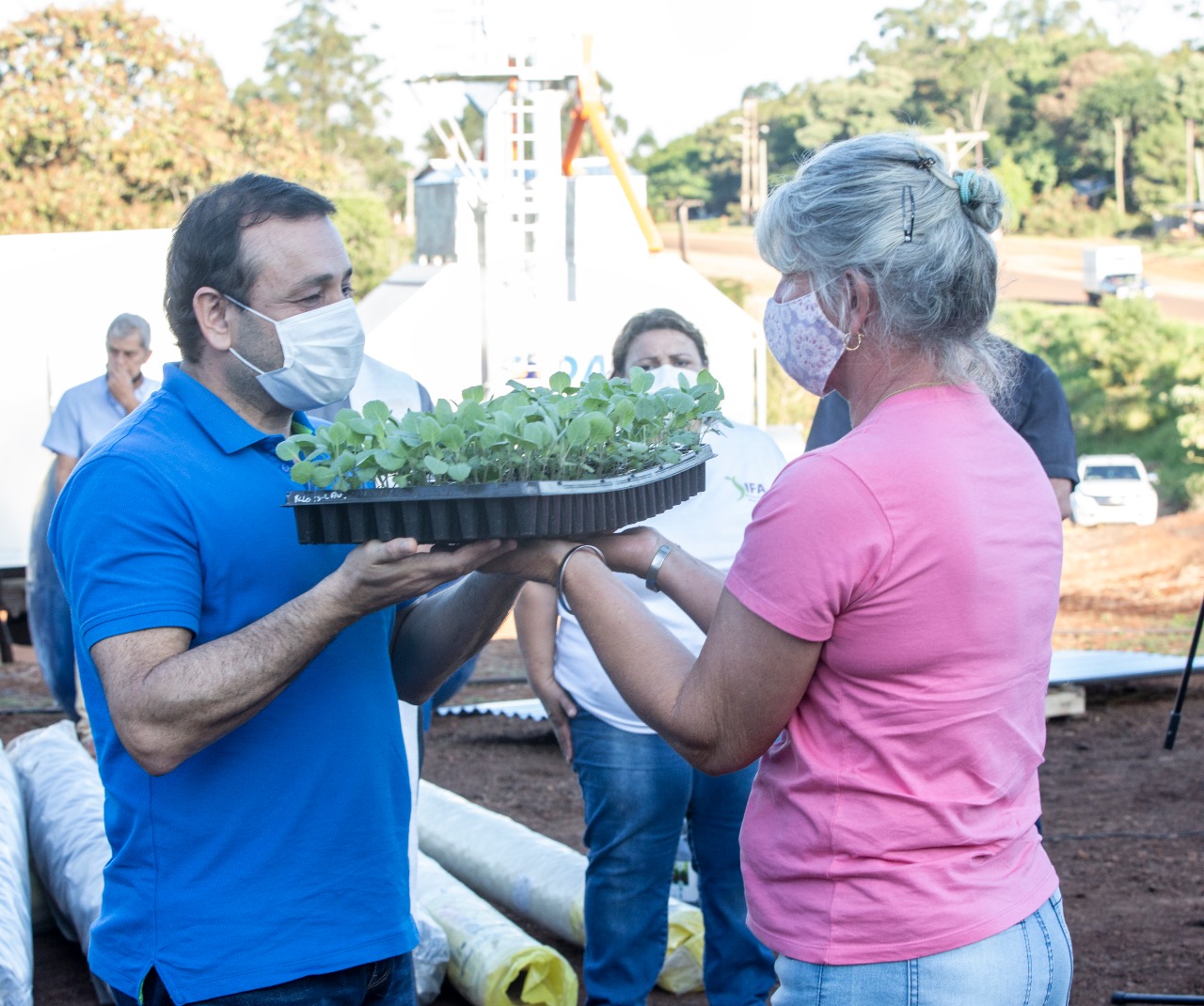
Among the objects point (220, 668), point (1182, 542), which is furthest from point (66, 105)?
point (220, 668)

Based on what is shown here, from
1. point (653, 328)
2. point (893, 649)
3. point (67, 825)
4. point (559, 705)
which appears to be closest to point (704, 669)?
point (893, 649)

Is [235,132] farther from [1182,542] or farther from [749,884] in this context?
[749,884]

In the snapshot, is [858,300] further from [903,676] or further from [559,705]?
[559,705]

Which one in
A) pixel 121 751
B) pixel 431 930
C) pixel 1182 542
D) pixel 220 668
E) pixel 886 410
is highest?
pixel 886 410

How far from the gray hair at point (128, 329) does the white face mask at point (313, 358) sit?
4878 mm

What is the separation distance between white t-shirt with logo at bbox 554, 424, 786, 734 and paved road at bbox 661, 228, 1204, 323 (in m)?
24.4

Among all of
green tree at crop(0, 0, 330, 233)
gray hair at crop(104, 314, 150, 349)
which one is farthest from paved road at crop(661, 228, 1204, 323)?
gray hair at crop(104, 314, 150, 349)

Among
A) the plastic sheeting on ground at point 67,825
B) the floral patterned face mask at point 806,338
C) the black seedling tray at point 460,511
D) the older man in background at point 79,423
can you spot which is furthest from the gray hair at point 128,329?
the floral patterned face mask at point 806,338

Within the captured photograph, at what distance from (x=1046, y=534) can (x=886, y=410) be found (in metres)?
0.29

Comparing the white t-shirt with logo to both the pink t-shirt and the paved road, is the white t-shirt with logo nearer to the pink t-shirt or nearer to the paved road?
the pink t-shirt

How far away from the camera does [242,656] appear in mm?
1683

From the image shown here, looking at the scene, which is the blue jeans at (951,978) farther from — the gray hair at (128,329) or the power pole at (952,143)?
the gray hair at (128,329)

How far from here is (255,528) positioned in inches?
72.6

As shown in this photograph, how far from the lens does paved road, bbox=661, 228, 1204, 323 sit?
32459 millimetres
